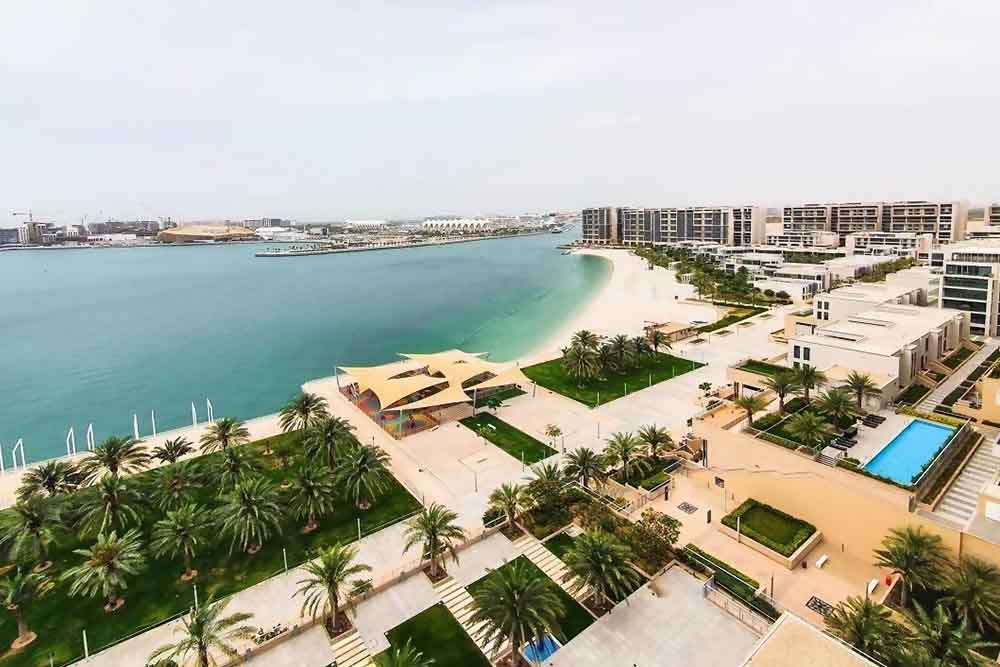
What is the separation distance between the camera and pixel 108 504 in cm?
2195

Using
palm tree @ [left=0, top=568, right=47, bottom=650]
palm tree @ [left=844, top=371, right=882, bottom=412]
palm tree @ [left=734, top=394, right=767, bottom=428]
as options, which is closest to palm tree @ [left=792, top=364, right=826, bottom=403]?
palm tree @ [left=844, top=371, right=882, bottom=412]

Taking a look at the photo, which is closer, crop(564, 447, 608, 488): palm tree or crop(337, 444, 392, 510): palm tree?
crop(564, 447, 608, 488): palm tree

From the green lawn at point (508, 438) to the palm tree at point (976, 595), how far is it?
58.7 ft

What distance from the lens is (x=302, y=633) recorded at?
1741cm

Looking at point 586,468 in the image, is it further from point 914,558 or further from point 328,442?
point 328,442

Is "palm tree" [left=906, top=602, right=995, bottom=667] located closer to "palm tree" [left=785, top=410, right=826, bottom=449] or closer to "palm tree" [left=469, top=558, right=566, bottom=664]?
→ "palm tree" [left=785, top=410, right=826, bottom=449]

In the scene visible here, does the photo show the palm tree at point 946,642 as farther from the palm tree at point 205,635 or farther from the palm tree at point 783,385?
the palm tree at point 205,635

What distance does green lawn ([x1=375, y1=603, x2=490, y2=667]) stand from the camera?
16297mm

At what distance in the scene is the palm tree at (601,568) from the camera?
684 inches

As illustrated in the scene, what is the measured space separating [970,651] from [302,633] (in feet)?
64.0

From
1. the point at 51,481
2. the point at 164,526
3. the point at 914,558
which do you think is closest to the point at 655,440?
the point at 914,558

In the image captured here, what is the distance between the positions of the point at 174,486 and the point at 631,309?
61799mm

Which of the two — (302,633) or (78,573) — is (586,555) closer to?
(302,633)

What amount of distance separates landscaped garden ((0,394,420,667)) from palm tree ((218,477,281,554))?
5cm
